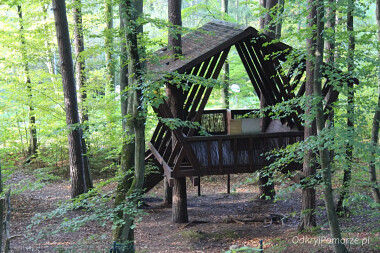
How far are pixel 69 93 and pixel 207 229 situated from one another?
18.7 ft

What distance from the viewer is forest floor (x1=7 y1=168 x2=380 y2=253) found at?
24.5 feet

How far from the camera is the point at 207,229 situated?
1002cm

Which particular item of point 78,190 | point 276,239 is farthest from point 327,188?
point 78,190

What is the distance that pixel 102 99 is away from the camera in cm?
1602

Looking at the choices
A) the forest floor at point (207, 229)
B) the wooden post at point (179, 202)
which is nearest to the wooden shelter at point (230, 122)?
the wooden post at point (179, 202)

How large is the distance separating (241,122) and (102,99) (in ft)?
26.4

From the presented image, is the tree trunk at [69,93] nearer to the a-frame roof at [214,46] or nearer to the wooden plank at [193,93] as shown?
the a-frame roof at [214,46]

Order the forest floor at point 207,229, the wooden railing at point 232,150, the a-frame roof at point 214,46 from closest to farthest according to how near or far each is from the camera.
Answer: the forest floor at point 207,229 < the a-frame roof at point 214,46 < the wooden railing at point 232,150

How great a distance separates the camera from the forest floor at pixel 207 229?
7473 millimetres

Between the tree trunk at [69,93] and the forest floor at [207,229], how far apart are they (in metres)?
1.00

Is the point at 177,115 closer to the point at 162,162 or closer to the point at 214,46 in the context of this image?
the point at 162,162

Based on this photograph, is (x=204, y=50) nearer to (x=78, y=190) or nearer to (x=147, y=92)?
(x=147, y=92)

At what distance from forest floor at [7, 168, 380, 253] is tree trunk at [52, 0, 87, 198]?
100 centimetres

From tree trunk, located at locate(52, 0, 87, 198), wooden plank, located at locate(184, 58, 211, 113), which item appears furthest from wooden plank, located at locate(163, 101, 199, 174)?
tree trunk, located at locate(52, 0, 87, 198)
